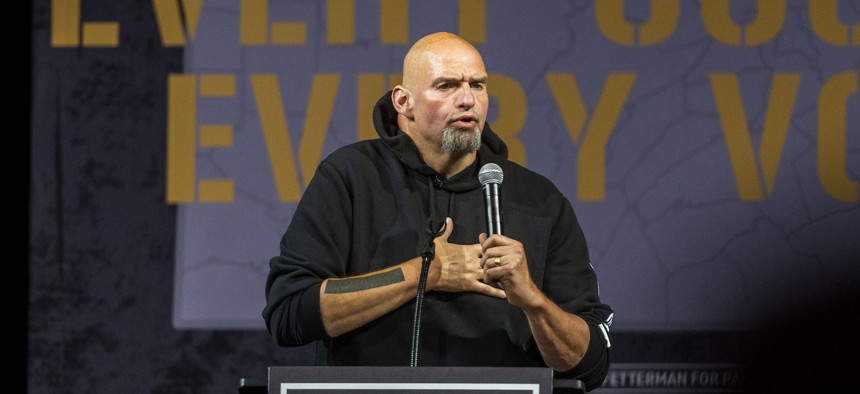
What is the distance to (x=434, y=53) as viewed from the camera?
212 cm

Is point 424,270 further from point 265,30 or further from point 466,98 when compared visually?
point 265,30

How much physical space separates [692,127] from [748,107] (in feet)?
0.65

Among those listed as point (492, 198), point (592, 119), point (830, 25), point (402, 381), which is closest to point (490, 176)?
point (492, 198)

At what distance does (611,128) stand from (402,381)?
212 centimetres

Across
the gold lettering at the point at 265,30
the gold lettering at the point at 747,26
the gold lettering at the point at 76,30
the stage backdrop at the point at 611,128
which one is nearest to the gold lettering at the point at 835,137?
the stage backdrop at the point at 611,128

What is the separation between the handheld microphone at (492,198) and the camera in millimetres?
1809

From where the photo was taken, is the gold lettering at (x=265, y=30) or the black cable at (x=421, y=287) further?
the gold lettering at (x=265, y=30)

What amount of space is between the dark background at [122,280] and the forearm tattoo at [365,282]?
154 cm

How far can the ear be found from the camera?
2191mm

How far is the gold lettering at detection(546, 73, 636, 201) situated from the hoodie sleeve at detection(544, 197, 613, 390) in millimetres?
1245

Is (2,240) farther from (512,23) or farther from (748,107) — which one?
(748,107)

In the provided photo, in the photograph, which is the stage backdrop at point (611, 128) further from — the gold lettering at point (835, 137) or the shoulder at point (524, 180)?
the shoulder at point (524, 180)

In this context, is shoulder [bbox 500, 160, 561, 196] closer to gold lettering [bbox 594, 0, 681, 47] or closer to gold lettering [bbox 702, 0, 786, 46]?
gold lettering [bbox 594, 0, 681, 47]

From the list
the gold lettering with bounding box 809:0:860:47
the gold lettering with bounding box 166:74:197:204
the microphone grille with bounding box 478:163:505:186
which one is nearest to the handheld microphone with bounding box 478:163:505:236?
the microphone grille with bounding box 478:163:505:186
